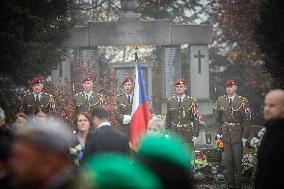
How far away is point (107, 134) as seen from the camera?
8125 mm

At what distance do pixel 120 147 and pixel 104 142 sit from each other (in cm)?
23

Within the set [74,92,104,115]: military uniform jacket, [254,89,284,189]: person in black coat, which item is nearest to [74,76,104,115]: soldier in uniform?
[74,92,104,115]: military uniform jacket

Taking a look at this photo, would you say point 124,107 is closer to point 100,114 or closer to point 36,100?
point 36,100

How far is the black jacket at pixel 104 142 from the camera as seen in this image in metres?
8.02

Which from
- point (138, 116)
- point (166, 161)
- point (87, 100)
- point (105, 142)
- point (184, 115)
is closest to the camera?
point (166, 161)

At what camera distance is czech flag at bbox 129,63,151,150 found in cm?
1205

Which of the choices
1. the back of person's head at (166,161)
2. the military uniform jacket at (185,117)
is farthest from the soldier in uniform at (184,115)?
the back of person's head at (166,161)

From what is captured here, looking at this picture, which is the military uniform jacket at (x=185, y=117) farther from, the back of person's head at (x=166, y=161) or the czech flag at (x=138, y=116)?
the back of person's head at (x=166, y=161)

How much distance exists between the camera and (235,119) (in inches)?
522

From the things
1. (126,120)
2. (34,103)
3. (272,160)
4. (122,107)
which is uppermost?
(34,103)

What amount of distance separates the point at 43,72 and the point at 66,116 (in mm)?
2376

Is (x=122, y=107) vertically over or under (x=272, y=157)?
over

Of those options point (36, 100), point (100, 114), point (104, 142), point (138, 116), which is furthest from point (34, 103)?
point (104, 142)

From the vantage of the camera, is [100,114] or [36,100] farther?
[36,100]
